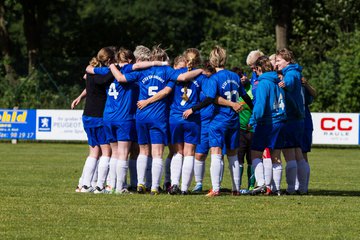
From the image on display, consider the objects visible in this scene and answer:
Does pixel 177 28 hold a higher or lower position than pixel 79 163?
higher

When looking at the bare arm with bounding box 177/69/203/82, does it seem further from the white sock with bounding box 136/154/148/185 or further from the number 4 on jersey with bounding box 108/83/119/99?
the white sock with bounding box 136/154/148/185

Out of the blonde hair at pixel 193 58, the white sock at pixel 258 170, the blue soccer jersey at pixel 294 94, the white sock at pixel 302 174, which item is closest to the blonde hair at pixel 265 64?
the blue soccer jersey at pixel 294 94

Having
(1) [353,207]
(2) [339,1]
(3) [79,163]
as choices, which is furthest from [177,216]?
(2) [339,1]

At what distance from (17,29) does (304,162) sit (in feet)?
172

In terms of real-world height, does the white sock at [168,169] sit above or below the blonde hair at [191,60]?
below

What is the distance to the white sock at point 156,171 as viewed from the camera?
14594mm

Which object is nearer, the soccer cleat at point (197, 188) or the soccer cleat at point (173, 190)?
the soccer cleat at point (173, 190)

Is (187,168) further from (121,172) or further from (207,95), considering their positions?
(207,95)

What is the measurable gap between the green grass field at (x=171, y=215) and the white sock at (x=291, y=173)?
1.65ft

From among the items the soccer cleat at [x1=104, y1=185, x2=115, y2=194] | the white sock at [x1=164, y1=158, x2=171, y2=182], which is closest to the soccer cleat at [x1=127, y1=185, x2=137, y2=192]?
the soccer cleat at [x1=104, y1=185, x2=115, y2=194]

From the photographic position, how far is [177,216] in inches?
473

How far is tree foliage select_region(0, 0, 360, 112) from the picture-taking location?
38.3 m

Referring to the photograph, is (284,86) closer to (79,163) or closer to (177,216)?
(177,216)

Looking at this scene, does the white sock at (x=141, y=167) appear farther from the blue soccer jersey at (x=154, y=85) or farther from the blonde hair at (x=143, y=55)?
the blonde hair at (x=143, y=55)
